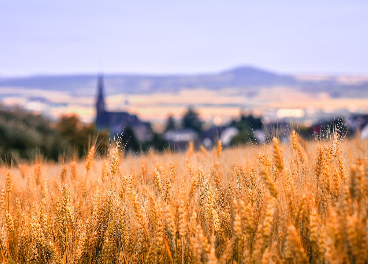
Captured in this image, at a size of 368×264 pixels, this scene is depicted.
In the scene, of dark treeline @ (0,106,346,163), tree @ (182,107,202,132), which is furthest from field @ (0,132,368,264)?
tree @ (182,107,202,132)

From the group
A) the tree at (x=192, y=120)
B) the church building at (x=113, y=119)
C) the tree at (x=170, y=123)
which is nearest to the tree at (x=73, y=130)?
the church building at (x=113, y=119)

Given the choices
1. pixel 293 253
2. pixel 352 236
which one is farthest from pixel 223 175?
pixel 352 236

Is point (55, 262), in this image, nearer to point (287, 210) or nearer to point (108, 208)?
point (108, 208)

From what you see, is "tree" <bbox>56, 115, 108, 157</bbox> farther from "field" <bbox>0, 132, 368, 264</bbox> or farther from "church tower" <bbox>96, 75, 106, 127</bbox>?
"church tower" <bbox>96, 75, 106, 127</bbox>

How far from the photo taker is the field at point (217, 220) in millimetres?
1780

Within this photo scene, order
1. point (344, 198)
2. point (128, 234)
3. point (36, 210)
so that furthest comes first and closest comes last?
point (36, 210) → point (128, 234) → point (344, 198)

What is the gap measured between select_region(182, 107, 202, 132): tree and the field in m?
106

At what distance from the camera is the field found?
5.84 feet

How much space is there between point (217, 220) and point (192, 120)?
353ft

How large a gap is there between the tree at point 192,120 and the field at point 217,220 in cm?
10574

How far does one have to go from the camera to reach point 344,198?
1787 mm

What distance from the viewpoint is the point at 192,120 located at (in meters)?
110

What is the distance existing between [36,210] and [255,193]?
178 cm

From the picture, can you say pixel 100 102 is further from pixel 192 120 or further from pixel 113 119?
pixel 192 120
